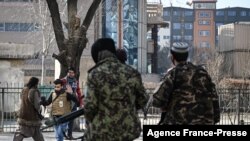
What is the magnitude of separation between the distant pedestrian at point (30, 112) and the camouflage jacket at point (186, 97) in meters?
4.64

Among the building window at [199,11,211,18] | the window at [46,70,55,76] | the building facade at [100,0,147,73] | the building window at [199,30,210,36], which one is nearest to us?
the window at [46,70,55,76]

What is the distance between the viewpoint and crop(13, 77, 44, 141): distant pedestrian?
10.9 m

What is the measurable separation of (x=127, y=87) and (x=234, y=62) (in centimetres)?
5041

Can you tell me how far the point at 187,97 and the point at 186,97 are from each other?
11 mm

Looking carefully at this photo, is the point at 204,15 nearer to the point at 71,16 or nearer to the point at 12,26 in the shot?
the point at 12,26

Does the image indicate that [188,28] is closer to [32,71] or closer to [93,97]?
[32,71]

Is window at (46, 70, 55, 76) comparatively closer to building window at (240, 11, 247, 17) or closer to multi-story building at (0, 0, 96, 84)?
multi-story building at (0, 0, 96, 84)

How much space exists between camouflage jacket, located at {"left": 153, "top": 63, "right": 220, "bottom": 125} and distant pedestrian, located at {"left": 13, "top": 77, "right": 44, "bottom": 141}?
464cm

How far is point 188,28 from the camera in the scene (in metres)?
149

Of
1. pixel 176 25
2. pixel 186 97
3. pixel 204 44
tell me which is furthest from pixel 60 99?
pixel 176 25

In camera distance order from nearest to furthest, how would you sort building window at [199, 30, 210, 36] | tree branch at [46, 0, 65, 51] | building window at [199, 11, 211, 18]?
tree branch at [46, 0, 65, 51] → building window at [199, 30, 210, 36] → building window at [199, 11, 211, 18]

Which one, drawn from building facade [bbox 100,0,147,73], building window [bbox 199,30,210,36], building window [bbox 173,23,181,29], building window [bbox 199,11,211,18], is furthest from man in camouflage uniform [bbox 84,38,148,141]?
building window [bbox 173,23,181,29]

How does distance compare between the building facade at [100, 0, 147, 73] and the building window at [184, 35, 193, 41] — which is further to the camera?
the building window at [184, 35, 193, 41]

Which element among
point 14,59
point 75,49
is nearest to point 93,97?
point 75,49
